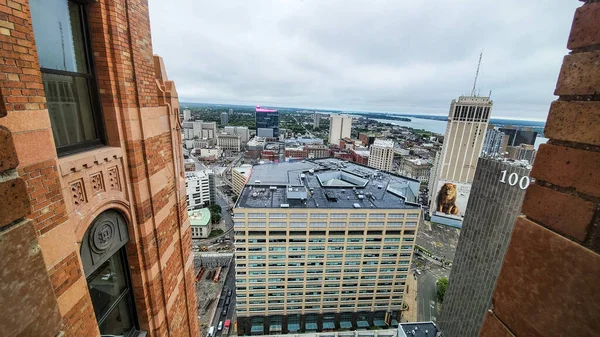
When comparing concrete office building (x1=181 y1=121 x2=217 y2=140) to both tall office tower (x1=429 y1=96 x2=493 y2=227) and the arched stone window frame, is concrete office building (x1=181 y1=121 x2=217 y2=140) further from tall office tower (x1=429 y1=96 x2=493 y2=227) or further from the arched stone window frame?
the arched stone window frame

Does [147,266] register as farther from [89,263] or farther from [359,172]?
[359,172]

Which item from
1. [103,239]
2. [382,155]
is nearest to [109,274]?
[103,239]

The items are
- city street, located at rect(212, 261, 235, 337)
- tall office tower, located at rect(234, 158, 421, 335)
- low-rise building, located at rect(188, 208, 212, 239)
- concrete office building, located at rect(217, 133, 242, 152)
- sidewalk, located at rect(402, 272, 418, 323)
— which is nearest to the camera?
tall office tower, located at rect(234, 158, 421, 335)

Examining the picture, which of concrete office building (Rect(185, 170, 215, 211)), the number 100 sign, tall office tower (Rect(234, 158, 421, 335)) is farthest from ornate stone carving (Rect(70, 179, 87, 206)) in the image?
concrete office building (Rect(185, 170, 215, 211))

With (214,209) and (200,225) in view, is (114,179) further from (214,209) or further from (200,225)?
(214,209)

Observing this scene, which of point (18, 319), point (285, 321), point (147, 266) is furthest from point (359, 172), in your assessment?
point (18, 319)

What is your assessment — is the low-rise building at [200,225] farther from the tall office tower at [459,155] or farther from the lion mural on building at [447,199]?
the lion mural on building at [447,199]
